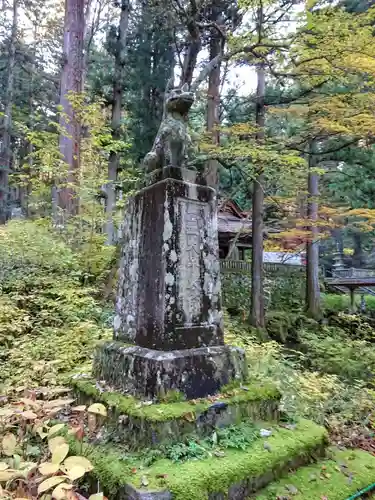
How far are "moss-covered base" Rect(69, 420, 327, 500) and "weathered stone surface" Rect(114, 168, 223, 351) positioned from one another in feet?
2.50

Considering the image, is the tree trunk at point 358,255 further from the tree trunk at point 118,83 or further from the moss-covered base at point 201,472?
the moss-covered base at point 201,472

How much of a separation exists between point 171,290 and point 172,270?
0.49ft

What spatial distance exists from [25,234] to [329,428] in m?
6.49

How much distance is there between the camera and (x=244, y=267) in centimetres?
1539

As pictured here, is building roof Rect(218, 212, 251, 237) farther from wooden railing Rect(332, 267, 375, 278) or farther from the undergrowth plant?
the undergrowth plant

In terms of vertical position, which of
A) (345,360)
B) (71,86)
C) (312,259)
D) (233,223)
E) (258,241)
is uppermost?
(71,86)

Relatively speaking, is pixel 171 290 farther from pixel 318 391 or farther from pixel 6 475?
pixel 318 391

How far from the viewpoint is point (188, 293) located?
2824 mm

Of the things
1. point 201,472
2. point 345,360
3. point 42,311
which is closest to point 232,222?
point 345,360

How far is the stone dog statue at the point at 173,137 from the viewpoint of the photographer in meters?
3.09

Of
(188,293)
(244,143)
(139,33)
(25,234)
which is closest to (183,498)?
(188,293)

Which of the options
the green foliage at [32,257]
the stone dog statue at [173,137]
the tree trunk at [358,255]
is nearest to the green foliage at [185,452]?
the stone dog statue at [173,137]

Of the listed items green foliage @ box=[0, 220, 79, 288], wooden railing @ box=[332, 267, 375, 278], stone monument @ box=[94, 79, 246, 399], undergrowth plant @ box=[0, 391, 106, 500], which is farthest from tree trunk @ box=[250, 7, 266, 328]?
wooden railing @ box=[332, 267, 375, 278]

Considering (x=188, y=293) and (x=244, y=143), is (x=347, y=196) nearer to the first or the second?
(x=244, y=143)
